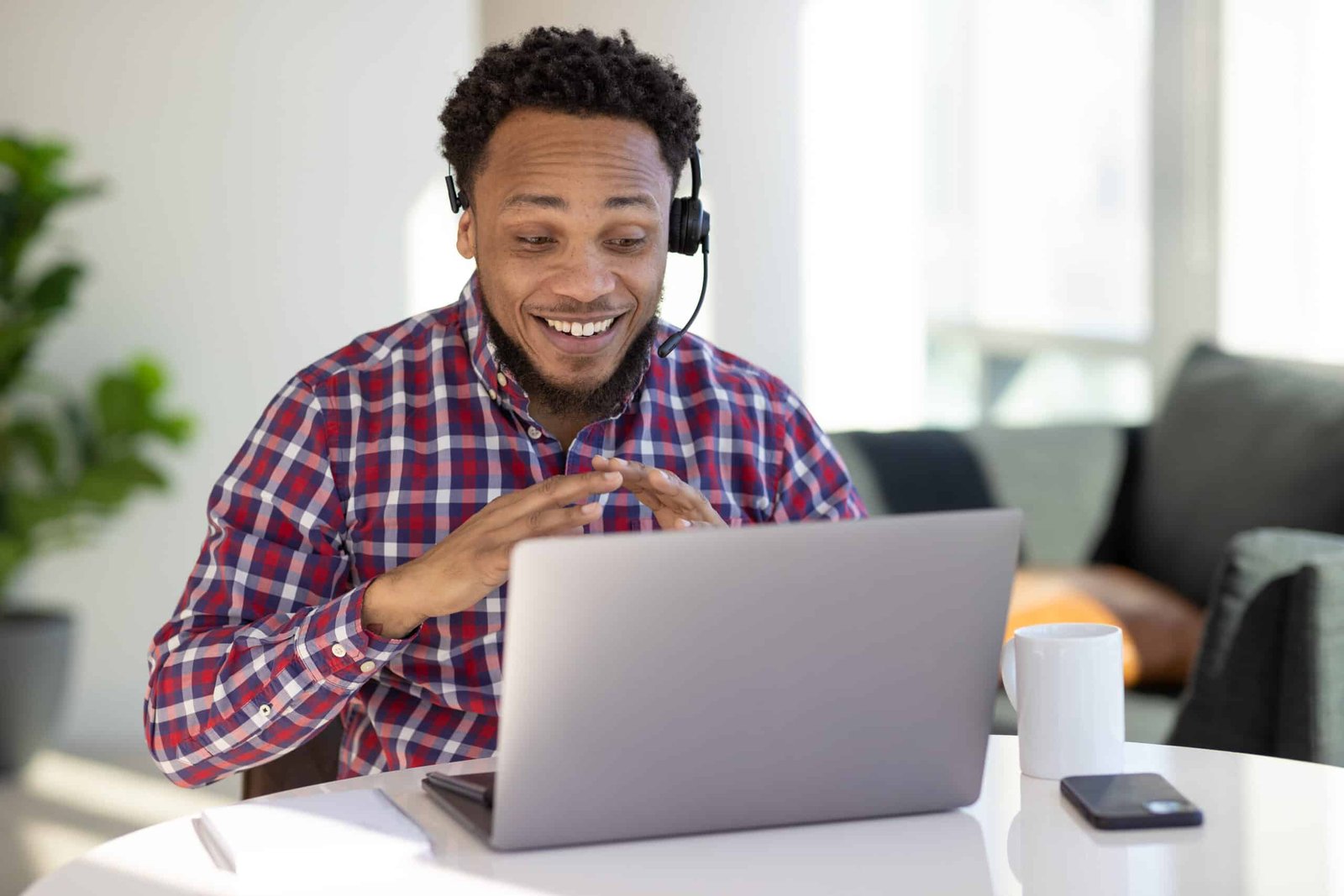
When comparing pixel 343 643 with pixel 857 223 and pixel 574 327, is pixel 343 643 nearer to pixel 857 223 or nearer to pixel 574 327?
pixel 574 327

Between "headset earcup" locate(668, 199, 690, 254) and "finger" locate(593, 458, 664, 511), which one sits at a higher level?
"headset earcup" locate(668, 199, 690, 254)

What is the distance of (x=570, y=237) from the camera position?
1.56 meters

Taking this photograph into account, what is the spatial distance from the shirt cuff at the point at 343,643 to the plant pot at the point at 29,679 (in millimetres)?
2605

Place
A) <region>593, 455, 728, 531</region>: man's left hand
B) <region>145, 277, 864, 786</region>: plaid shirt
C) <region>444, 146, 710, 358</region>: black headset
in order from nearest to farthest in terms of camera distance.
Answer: <region>593, 455, 728, 531</region>: man's left hand, <region>145, 277, 864, 786</region>: plaid shirt, <region>444, 146, 710, 358</region>: black headset

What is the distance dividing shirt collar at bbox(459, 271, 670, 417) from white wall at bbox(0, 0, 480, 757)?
2213 millimetres

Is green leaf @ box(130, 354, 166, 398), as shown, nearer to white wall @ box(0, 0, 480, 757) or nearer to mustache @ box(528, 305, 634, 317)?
white wall @ box(0, 0, 480, 757)

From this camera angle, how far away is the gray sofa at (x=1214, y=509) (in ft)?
6.95

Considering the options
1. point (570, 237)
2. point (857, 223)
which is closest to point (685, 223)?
point (570, 237)

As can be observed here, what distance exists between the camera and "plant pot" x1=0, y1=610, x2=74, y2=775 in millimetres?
3648

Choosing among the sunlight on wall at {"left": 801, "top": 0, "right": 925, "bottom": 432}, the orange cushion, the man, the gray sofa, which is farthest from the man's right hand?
the sunlight on wall at {"left": 801, "top": 0, "right": 925, "bottom": 432}

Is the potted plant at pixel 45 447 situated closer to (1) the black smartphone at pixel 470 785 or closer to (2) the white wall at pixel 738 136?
(2) the white wall at pixel 738 136

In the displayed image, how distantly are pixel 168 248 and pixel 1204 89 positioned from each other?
2.49 meters

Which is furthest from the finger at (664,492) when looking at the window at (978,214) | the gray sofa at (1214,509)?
the window at (978,214)

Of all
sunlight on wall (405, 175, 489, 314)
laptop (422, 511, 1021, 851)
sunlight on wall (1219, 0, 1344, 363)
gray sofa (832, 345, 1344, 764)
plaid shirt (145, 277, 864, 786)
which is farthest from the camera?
sunlight on wall (405, 175, 489, 314)
